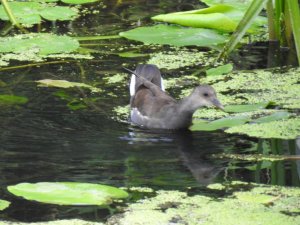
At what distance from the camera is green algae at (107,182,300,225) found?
15.6 feet

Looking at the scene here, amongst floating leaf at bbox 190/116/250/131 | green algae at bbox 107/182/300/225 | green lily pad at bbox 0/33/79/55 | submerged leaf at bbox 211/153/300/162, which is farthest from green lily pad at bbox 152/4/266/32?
green algae at bbox 107/182/300/225

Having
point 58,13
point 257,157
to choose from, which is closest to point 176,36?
point 58,13

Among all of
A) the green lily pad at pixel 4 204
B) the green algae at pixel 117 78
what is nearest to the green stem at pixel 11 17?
the green algae at pixel 117 78

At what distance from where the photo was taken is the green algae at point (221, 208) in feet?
15.6

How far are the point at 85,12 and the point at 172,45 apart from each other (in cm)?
163

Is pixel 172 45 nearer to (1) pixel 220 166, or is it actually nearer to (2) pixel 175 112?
(2) pixel 175 112

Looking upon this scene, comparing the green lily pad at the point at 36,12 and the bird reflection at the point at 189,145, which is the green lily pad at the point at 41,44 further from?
the bird reflection at the point at 189,145

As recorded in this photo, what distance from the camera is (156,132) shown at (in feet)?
22.0

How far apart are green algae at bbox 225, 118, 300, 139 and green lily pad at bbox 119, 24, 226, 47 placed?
6.20 feet

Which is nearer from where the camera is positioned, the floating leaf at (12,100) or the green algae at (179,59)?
the floating leaf at (12,100)

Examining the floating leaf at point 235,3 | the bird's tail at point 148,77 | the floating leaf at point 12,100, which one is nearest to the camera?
the floating leaf at point 12,100

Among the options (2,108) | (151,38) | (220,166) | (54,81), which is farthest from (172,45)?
(220,166)

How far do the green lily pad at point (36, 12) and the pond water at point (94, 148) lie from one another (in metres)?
1.20

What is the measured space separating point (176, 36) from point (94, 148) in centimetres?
249
